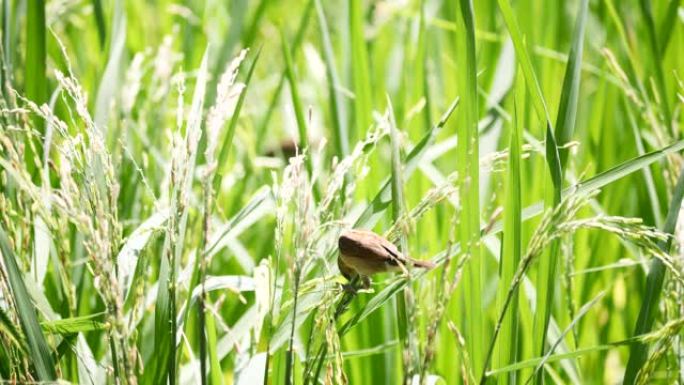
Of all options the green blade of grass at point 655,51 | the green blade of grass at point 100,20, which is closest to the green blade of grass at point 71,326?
the green blade of grass at point 100,20

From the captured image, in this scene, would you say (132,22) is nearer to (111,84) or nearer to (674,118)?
(111,84)

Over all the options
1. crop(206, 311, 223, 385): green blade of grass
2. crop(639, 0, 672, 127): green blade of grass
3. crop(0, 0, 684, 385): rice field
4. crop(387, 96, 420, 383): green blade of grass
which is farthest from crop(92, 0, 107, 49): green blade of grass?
crop(639, 0, 672, 127): green blade of grass

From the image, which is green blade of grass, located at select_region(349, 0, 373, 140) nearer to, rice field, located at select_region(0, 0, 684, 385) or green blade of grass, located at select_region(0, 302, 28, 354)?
rice field, located at select_region(0, 0, 684, 385)

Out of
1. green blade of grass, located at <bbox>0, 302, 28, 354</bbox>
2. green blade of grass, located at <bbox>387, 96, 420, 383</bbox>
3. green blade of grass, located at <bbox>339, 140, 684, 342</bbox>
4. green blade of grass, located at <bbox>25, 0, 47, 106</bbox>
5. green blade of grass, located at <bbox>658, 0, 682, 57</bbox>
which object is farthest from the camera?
green blade of grass, located at <bbox>658, 0, 682, 57</bbox>

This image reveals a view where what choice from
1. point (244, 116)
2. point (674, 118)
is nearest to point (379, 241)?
point (674, 118)

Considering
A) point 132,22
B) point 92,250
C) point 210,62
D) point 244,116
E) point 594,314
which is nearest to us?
point 92,250

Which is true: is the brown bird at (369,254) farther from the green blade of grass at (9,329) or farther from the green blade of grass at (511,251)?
the green blade of grass at (9,329)

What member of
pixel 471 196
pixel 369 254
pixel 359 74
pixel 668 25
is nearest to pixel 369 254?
pixel 369 254
